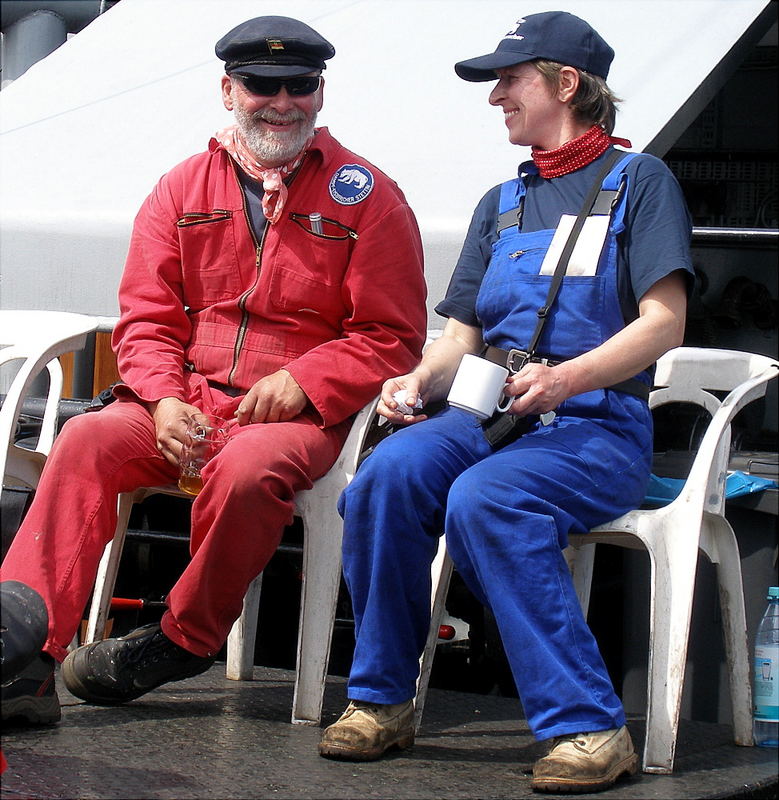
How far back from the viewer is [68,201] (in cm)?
377

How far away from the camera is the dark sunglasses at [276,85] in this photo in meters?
2.93

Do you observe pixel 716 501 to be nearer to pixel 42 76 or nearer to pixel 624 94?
pixel 624 94

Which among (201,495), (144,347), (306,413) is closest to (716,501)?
(306,413)

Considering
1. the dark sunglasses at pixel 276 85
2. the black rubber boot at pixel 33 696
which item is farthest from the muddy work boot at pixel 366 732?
the dark sunglasses at pixel 276 85

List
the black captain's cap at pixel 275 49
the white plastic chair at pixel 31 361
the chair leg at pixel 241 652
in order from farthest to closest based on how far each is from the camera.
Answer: the chair leg at pixel 241 652 < the black captain's cap at pixel 275 49 < the white plastic chair at pixel 31 361

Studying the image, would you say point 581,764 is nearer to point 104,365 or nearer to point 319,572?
point 319,572

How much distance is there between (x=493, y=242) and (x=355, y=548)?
74 cm

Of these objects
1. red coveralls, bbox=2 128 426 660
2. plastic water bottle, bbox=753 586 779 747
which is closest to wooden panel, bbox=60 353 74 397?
red coveralls, bbox=2 128 426 660

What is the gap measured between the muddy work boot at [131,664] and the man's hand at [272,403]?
0.48 metres

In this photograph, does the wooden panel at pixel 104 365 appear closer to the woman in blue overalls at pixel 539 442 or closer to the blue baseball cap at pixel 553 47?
the woman in blue overalls at pixel 539 442

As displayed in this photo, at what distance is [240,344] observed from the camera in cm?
288

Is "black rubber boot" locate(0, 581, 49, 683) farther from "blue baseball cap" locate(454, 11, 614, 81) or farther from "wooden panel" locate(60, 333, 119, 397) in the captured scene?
"wooden panel" locate(60, 333, 119, 397)

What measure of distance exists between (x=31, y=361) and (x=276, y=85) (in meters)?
0.81

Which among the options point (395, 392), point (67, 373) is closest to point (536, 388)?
point (395, 392)
